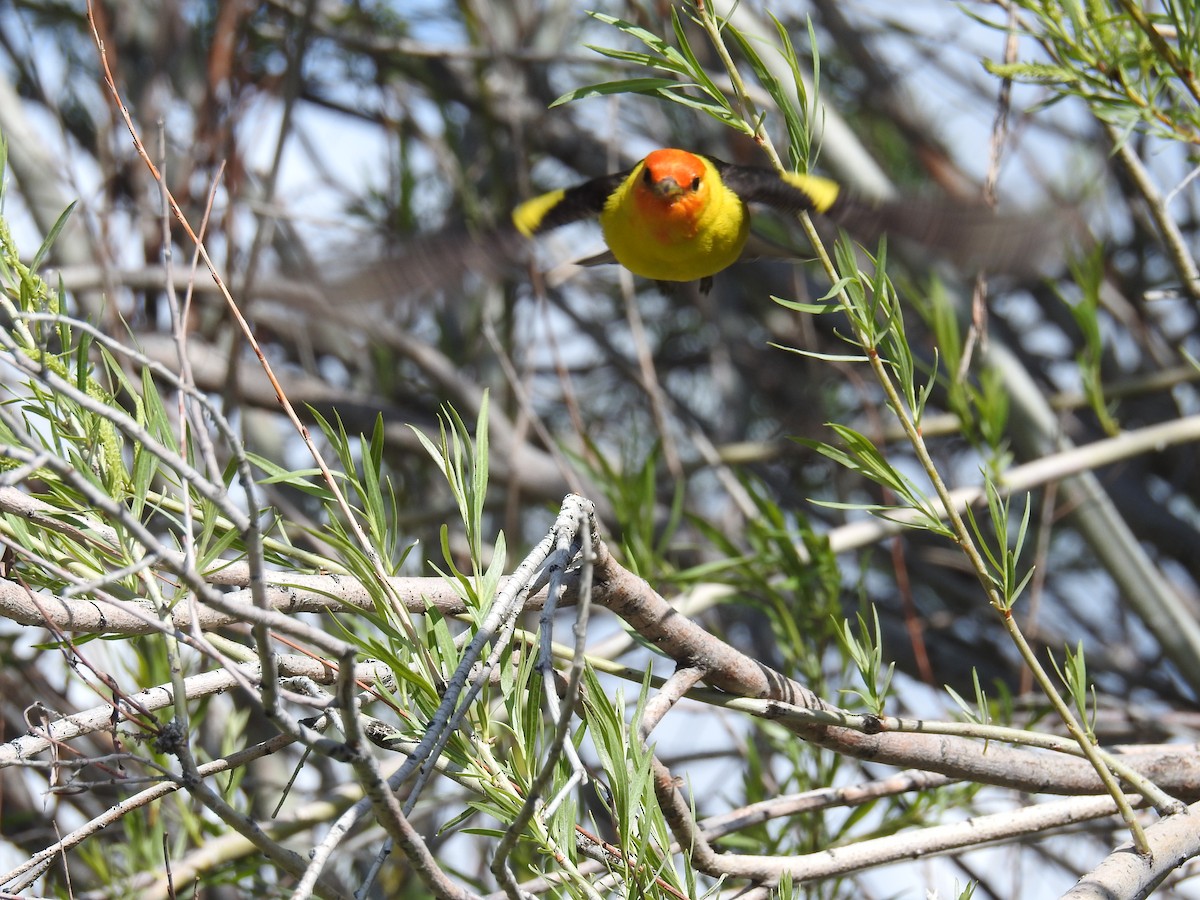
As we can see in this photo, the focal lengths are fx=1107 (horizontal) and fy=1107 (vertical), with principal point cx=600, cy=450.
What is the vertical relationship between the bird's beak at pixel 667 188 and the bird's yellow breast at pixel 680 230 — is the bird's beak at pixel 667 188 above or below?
above

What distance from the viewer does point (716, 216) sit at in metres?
1.39

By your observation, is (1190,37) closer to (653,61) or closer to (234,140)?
(653,61)

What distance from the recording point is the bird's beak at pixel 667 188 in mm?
1336

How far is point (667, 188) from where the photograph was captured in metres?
1.34

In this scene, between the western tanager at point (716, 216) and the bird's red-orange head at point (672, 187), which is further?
the bird's red-orange head at point (672, 187)

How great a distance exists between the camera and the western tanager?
118 cm

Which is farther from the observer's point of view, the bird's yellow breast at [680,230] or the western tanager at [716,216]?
the bird's yellow breast at [680,230]

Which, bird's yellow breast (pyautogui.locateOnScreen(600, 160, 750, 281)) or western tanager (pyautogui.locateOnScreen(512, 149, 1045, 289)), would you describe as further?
bird's yellow breast (pyautogui.locateOnScreen(600, 160, 750, 281))

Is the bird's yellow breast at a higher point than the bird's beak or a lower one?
lower

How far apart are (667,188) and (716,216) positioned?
9 cm

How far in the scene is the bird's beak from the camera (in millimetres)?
1336

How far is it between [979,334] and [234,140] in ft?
4.34

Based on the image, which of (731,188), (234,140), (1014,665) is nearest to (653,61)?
(731,188)

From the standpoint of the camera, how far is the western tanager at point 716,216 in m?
1.18
